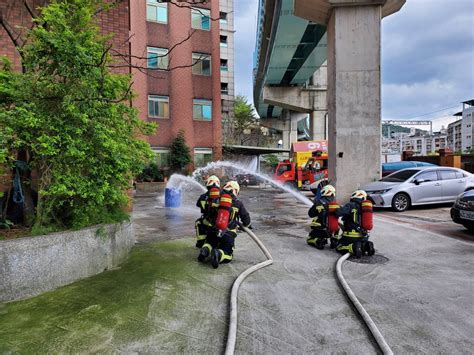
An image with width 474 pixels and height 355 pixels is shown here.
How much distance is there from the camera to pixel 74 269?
405cm

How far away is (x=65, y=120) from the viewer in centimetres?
405

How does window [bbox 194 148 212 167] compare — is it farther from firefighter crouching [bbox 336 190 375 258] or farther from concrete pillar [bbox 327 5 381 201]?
firefighter crouching [bbox 336 190 375 258]

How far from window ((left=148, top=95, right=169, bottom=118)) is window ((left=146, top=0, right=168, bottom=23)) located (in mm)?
5104

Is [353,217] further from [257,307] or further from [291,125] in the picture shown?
[291,125]

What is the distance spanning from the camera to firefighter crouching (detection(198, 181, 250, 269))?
447 centimetres

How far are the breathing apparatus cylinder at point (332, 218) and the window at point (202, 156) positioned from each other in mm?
17391

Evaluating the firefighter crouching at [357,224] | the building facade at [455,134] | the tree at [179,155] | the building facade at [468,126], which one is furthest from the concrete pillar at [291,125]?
the building facade at [455,134]

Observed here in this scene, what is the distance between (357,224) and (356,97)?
772 cm

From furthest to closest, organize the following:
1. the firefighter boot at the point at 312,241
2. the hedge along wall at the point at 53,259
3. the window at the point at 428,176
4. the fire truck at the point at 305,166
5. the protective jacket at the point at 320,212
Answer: the fire truck at the point at 305,166 < the window at the point at 428,176 < the firefighter boot at the point at 312,241 < the protective jacket at the point at 320,212 < the hedge along wall at the point at 53,259

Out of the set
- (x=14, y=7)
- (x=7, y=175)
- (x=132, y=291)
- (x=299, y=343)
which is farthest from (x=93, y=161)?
→ (x=14, y=7)

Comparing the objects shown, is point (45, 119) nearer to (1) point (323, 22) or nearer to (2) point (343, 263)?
(2) point (343, 263)

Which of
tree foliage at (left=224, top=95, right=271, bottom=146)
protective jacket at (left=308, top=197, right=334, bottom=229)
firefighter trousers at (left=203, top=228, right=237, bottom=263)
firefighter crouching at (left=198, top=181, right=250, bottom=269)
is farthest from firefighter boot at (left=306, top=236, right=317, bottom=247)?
tree foliage at (left=224, top=95, right=271, bottom=146)

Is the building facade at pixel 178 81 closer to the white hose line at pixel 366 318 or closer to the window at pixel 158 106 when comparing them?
the window at pixel 158 106

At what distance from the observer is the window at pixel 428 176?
36.7 feet
